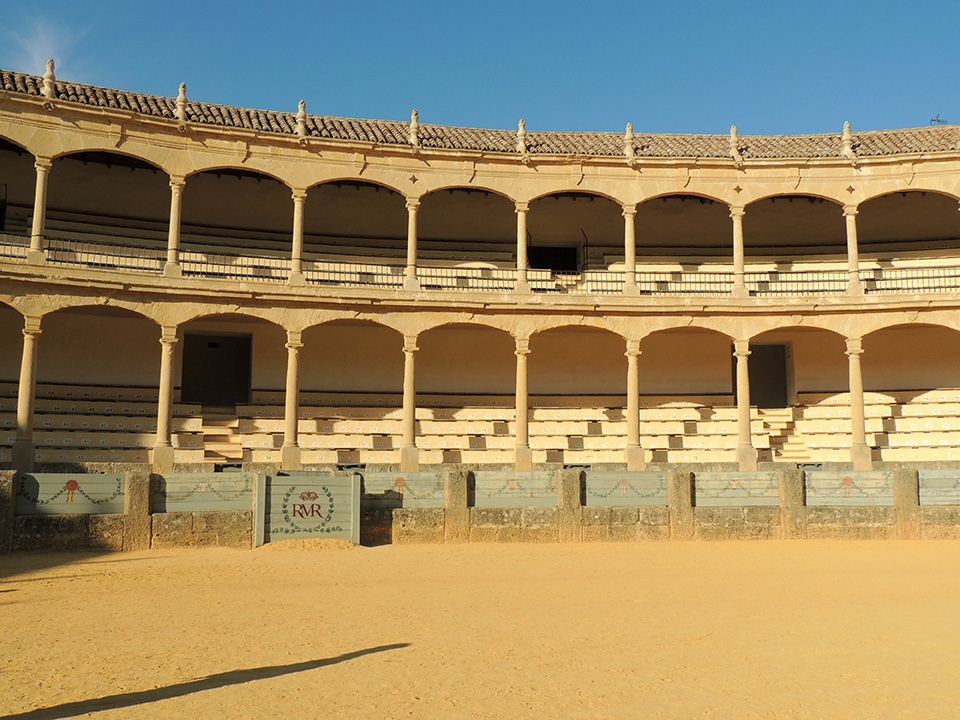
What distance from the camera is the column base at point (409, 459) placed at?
23.4 meters

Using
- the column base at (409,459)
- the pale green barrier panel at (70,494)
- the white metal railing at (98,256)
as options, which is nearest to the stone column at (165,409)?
the white metal railing at (98,256)

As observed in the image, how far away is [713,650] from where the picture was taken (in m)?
9.01

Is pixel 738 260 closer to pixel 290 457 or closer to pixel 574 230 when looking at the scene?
pixel 574 230

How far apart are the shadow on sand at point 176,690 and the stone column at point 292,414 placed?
1482 centimetres

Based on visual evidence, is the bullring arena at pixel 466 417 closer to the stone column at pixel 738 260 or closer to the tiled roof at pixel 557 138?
the tiled roof at pixel 557 138

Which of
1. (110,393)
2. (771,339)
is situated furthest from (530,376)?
(110,393)

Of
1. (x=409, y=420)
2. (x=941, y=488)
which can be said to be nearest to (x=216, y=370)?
(x=409, y=420)

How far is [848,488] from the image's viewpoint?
18094mm

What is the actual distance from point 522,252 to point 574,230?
469cm

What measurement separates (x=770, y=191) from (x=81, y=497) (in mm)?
21311

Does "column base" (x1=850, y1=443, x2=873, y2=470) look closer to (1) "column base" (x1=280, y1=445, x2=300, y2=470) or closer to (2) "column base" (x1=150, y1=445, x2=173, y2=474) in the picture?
(1) "column base" (x1=280, y1=445, x2=300, y2=470)

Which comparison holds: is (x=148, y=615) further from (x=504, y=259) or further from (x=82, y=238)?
(x=504, y=259)

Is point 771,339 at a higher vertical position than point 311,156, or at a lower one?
lower

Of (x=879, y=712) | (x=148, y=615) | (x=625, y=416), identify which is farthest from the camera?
(x=625, y=416)
